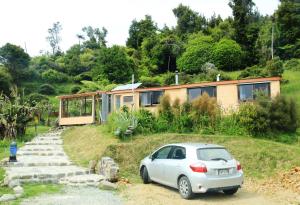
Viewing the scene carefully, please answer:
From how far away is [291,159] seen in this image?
51.1 ft

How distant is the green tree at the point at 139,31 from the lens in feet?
211

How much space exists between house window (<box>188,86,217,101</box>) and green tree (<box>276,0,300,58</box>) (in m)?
27.2

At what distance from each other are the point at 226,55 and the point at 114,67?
48.1 feet

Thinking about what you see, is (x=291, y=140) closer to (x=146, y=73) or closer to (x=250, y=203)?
(x=250, y=203)

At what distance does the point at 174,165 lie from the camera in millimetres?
11070

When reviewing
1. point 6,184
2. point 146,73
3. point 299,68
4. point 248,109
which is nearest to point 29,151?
point 6,184

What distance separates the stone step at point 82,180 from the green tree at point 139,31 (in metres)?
52.1

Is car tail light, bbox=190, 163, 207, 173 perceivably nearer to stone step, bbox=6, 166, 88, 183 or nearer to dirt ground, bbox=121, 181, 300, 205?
dirt ground, bbox=121, 181, 300, 205

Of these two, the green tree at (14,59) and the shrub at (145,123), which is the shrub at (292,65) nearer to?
the shrub at (145,123)

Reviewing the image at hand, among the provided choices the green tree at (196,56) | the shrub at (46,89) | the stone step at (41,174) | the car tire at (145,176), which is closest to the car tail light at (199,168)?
the car tire at (145,176)

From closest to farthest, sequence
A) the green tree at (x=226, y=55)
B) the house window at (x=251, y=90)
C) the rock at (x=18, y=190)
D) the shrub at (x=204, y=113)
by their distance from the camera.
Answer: the rock at (x=18, y=190)
the shrub at (x=204, y=113)
the house window at (x=251, y=90)
the green tree at (x=226, y=55)

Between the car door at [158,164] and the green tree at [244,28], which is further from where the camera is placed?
the green tree at [244,28]

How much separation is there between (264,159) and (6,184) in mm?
10209

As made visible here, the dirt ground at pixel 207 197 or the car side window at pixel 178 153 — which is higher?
the car side window at pixel 178 153
